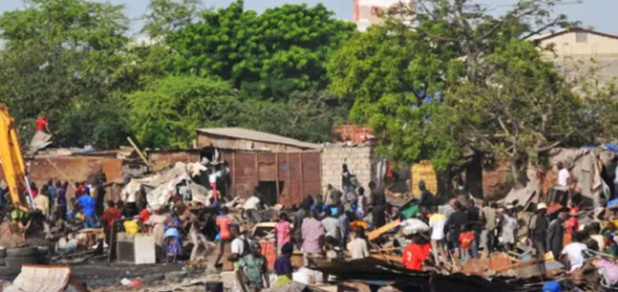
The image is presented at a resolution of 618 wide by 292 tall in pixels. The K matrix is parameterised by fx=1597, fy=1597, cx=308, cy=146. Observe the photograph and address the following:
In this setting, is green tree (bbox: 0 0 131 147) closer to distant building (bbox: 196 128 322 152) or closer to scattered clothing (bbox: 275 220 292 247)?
distant building (bbox: 196 128 322 152)

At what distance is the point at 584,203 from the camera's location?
123 ft

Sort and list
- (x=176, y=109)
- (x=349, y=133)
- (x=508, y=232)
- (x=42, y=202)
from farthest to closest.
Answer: (x=176, y=109) → (x=349, y=133) → (x=42, y=202) → (x=508, y=232)

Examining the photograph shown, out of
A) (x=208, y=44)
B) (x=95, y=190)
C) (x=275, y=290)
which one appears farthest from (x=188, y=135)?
(x=275, y=290)

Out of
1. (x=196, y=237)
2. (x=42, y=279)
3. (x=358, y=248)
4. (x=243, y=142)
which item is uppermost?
(x=243, y=142)

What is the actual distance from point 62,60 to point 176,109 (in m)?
5.84

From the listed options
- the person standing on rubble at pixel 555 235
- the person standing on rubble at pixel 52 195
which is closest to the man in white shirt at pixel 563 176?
the person standing on rubble at pixel 555 235

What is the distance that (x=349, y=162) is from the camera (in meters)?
48.2

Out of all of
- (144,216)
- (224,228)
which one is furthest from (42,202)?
(224,228)

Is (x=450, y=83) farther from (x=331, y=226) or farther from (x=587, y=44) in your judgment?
(x=587, y=44)

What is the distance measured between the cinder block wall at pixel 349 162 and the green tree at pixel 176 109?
12.2 m

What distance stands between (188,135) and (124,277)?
28949mm

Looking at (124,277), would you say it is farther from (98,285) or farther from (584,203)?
(584,203)

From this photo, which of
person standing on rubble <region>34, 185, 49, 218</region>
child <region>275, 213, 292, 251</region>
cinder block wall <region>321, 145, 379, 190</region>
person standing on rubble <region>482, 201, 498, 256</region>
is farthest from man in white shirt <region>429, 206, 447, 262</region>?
cinder block wall <region>321, 145, 379, 190</region>

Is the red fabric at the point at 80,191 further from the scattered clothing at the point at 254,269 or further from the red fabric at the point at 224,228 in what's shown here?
the scattered clothing at the point at 254,269
